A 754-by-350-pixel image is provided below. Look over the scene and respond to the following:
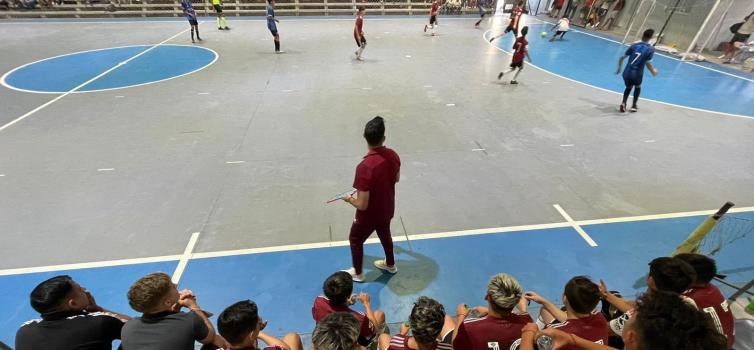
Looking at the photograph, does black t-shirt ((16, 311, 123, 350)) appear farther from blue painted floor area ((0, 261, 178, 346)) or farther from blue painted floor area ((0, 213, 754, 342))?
blue painted floor area ((0, 261, 178, 346))

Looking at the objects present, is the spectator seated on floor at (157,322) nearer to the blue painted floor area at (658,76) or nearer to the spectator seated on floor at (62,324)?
the spectator seated on floor at (62,324)

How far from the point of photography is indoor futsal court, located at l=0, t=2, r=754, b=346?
15.0 feet

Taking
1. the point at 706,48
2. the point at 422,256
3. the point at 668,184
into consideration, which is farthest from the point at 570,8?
the point at 422,256

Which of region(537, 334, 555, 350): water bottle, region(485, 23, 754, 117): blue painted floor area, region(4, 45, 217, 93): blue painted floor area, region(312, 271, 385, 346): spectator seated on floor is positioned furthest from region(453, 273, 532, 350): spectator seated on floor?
region(4, 45, 217, 93): blue painted floor area

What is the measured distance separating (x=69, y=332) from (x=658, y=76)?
627 inches

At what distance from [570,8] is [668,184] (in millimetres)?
21253

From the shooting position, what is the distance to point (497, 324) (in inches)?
101

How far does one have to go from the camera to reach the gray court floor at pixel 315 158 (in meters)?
5.38

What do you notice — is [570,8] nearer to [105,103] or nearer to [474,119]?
[474,119]

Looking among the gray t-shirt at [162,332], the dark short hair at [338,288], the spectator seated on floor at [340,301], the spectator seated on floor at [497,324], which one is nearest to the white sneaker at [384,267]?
the spectator seated on floor at [340,301]

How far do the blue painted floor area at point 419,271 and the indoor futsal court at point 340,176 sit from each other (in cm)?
2

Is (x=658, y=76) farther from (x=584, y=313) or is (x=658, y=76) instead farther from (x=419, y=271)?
(x=584, y=313)

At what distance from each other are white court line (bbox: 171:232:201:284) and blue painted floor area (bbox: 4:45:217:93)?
27.5ft

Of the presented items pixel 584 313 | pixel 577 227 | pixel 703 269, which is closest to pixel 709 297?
pixel 703 269
